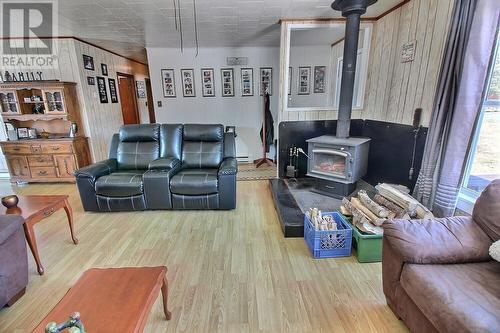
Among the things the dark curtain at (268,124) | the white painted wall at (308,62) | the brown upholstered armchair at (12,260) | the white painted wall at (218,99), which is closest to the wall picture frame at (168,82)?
the white painted wall at (218,99)

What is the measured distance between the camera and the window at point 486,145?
1.84m

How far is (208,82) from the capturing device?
502cm

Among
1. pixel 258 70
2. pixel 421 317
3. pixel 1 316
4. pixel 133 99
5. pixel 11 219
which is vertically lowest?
pixel 1 316

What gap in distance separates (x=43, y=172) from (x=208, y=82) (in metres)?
3.30

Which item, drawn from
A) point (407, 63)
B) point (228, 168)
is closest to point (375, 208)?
point (228, 168)

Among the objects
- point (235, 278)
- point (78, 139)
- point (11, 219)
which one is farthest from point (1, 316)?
point (78, 139)

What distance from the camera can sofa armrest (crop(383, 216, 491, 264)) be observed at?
132 cm

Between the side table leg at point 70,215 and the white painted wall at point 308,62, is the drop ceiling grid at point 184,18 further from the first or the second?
the side table leg at point 70,215

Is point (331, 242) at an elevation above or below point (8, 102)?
below

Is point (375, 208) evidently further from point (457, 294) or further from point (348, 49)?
point (348, 49)

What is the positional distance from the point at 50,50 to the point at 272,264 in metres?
4.83

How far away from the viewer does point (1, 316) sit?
1.59 meters

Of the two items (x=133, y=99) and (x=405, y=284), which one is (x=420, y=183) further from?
(x=133, y=99)

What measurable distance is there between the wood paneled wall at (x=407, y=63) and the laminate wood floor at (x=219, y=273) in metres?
1.83
